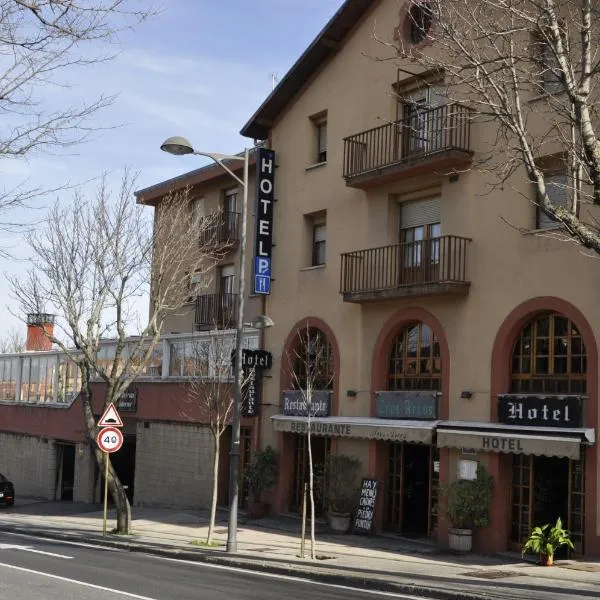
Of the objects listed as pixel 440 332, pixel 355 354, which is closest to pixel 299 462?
pixel 355 354

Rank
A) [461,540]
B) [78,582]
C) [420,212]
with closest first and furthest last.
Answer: [78,582] < [461,540] < [420,212]

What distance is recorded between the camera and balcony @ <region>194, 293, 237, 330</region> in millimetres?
27891

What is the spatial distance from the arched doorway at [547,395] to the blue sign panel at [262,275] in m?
8.57

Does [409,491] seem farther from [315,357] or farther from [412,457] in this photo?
[315,357]

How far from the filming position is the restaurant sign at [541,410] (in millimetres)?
17266

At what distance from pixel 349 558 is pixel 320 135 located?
12.5 metres

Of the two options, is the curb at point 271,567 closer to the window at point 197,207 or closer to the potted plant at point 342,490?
the potted plant at point 342,490

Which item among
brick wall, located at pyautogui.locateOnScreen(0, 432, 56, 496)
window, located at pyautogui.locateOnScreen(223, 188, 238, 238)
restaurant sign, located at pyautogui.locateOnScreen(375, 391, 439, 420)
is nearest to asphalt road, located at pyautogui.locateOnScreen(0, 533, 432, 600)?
restaurant sign, located at pyautogui.locateOnScreen(375, 391, 439, 420)

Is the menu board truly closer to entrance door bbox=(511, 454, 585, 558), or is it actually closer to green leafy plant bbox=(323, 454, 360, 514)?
green leafy plant bbox=(323, 454, 360, 514)

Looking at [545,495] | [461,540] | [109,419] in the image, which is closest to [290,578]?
[461,540]

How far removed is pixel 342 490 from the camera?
22.1 m

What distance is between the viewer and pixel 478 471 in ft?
62.2

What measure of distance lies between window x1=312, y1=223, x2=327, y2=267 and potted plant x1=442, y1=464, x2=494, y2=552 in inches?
327

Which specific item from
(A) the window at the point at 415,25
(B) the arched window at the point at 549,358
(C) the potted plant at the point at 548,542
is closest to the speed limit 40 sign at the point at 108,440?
(B) the arched window at the point at 549,358
